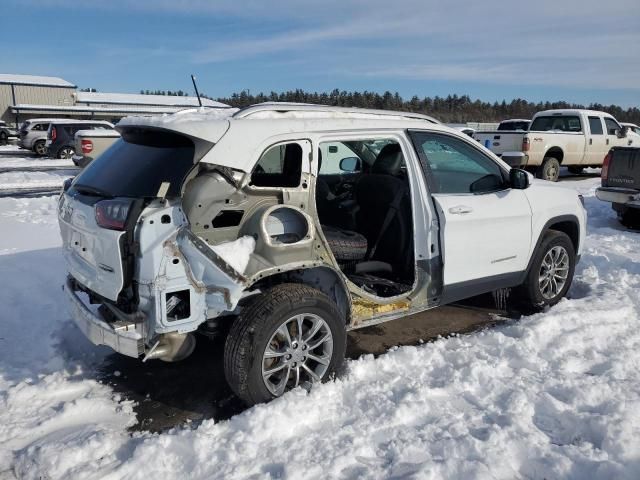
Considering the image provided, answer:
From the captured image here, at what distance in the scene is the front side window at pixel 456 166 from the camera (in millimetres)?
4242

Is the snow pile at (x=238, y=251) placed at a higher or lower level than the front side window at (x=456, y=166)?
lower

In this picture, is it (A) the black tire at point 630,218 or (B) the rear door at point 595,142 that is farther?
(B) the rear door at point 595,142

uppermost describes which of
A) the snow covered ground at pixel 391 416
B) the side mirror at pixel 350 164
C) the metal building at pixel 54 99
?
the metal building at pixel 54 99

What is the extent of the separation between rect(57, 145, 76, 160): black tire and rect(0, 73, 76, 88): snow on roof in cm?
3485

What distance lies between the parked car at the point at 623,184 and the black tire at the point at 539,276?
4.30 meters

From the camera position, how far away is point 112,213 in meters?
3.05

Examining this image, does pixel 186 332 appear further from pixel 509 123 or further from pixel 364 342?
pixel 509 123

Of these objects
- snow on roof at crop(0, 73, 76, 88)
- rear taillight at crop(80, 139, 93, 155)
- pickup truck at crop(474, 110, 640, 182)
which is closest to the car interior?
pickup truck at crop(474, 110, 640, 182)

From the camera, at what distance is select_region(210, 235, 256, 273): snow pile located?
313 centimetres

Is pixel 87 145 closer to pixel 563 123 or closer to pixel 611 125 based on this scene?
pixel 563 123

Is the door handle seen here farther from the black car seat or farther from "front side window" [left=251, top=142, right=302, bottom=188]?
"front side window" [left=251, top=142, right=302, bottom=188]

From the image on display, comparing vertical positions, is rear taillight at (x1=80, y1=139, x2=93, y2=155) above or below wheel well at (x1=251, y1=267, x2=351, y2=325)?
above

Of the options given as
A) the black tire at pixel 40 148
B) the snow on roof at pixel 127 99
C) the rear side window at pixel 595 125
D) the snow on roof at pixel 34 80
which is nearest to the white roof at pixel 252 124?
the rear side window at pixel 595 125

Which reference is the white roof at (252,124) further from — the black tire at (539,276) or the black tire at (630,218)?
the black tire at (630,218)
